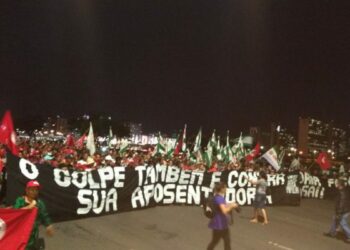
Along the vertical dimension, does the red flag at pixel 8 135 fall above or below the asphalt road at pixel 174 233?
above

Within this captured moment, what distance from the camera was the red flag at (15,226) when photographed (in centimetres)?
650

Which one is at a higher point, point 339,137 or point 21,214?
point 339,137

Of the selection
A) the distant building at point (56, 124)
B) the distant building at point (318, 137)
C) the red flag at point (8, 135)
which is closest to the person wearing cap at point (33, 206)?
the red flag at point (8, 135)

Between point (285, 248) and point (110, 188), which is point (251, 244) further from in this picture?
point (110, 188)

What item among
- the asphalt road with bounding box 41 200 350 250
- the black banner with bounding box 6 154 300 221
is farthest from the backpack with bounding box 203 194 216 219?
the black banner with bounding box 6 154 300 221

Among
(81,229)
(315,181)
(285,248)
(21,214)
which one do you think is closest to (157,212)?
(81,229)

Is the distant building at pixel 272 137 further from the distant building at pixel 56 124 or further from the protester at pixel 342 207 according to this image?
the protester at pixel 342 207

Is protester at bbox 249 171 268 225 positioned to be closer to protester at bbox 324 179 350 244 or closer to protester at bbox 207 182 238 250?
protester at bbox 324 179 350 244

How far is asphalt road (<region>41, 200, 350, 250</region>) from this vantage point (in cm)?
968

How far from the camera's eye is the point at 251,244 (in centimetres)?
1049

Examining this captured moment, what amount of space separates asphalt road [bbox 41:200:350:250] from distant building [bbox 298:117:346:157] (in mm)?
105479

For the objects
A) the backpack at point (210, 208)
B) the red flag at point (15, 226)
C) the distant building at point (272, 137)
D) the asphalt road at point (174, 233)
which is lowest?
the asphalt road at point (174, 233)

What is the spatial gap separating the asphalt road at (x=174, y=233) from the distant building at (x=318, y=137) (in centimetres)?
10548

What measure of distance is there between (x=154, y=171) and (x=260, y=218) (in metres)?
3.72
